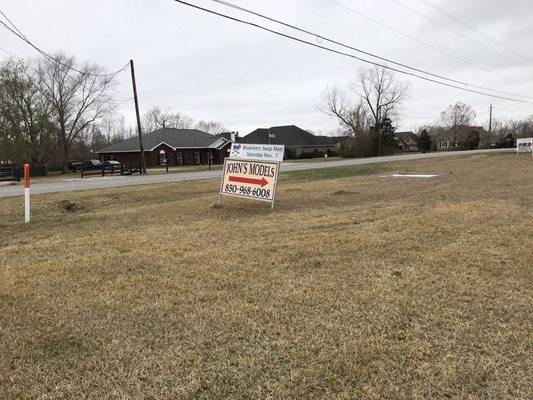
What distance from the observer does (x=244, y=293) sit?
4.09 m

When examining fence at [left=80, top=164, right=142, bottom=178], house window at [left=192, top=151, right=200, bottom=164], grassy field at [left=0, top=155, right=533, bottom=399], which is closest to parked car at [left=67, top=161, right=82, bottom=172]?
fence at [left=80, top=164, right=142, bottom=178]

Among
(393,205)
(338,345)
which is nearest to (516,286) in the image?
(338,345)

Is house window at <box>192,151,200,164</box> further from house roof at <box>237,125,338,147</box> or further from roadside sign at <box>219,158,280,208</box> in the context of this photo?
roadside sign at <box>219,158,280,208</box>

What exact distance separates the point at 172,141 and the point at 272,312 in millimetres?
50963

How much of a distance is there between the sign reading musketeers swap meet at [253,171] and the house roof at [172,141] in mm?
41911

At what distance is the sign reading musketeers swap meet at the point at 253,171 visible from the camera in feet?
30.6

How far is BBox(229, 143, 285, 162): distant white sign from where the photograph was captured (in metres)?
9.29

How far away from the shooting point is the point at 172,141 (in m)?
52.6

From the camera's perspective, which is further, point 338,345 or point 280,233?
point 280,233

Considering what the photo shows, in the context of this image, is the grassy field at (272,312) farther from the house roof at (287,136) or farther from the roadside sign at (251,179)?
the house roof at (287,136)

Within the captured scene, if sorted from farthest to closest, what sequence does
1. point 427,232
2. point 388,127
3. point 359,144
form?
point 388,127 < point 359,144 < point 427,232

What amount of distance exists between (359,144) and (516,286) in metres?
63.3

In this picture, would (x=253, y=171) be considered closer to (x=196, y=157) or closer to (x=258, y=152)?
(x=258, y=152)

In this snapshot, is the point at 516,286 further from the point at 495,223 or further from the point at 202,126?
the point at 202,126
